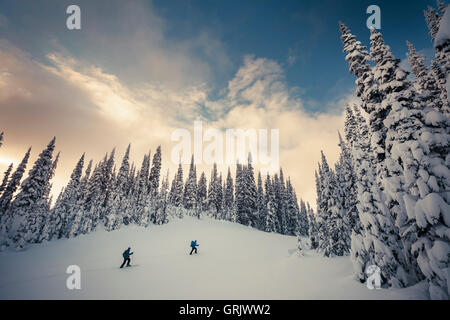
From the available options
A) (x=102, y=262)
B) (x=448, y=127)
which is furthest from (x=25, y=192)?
(x=448, y=127)

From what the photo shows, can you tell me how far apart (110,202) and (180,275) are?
102 feet

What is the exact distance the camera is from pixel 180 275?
39.3 ft

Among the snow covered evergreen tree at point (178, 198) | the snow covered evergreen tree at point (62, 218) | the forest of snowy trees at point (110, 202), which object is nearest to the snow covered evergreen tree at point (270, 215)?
the forest of snowy trees at point (110, 202)

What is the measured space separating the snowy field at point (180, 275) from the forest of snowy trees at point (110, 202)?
9.24m

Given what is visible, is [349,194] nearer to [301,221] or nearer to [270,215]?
[270,215]

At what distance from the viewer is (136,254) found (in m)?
18.2

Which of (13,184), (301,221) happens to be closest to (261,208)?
(301,221)

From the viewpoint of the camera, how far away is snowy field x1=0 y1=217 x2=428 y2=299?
8.68 metres

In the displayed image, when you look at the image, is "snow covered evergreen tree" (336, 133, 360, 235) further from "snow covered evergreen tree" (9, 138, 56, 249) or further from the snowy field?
"snow covered evergreen tree" (9, 138, 56, 249)

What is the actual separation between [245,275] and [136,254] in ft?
41.8

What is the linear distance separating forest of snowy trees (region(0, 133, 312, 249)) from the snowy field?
9243 mm

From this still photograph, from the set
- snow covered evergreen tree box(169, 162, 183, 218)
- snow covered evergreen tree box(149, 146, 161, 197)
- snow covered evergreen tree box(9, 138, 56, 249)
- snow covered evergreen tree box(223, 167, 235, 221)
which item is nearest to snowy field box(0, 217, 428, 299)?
snow covered evergreen tree box(9, 138, 56, 249)

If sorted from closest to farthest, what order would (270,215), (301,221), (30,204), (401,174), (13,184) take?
1. (401,174)
2. (30,204)
3. (13,184)
4. (270,215)
5. (301,221)
